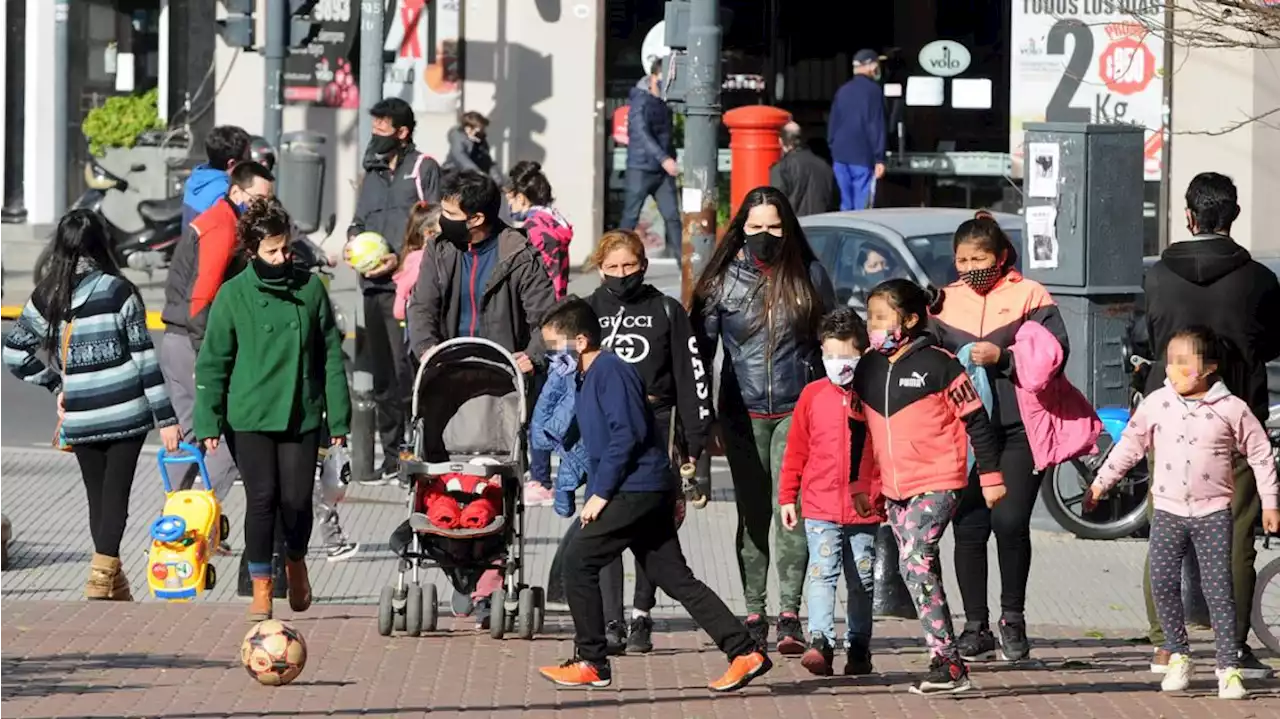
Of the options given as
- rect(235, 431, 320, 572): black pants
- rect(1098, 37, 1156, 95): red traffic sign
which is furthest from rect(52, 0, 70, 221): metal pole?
rect(235, 431, 320, 572): black pants

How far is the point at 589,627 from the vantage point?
334 inches

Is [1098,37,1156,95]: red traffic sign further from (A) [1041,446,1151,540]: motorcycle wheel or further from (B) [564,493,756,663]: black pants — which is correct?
(B) [564,493,756,663]: black pants

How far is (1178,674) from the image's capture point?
8578 millimetres

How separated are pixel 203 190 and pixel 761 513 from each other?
156 inches

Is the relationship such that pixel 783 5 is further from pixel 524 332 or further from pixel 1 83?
pixel 524 332

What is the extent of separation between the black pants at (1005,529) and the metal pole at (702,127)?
4.91 m

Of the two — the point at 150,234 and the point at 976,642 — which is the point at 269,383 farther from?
the point at 150,234

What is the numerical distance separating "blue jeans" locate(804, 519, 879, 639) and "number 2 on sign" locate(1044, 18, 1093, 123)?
51.5 ft

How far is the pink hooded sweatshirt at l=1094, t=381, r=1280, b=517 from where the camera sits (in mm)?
8430

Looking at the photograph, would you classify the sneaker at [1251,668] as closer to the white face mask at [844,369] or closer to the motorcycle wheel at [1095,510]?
the white face mask at [844,369]

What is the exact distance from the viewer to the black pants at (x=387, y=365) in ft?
45.1

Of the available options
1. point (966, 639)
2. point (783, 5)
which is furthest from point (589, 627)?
point (783, 5)

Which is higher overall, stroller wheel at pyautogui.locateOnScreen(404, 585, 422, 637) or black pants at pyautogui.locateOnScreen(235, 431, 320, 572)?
black pants at pyautogui.locateOnScreen(235, 431, 320, 572)

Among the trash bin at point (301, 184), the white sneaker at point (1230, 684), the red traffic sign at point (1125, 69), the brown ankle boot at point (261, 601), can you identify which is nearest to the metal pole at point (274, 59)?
the trash bin at point (301, 184)
